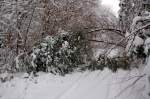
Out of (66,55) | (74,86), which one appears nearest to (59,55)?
(66,55)

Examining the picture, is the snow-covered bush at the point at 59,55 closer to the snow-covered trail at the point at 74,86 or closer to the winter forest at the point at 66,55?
the winter forest at the point at 66,55

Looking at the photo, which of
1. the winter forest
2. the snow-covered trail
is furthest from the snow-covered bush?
the snow-covered trail

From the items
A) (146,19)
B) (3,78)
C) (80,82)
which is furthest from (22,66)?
(146,19)

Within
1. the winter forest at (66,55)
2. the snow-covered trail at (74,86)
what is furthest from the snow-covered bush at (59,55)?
the snow-covered trail at (74,86)

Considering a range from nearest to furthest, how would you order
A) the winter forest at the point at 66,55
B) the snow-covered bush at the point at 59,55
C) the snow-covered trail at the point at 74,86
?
1. the winter forest at the point at 66,55
2. the snow-covered trail at the point at 74,86
3. the snow-covered bush at the point at 59,55

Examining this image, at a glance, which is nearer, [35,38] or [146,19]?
[146,19]

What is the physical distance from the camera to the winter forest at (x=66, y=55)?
4434mm

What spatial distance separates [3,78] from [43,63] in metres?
1.11

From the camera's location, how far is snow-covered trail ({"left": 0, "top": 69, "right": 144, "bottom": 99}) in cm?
466

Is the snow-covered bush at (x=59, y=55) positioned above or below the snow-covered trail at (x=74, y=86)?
above

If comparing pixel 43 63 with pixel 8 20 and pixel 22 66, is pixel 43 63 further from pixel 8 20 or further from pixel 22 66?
pixel 8 20

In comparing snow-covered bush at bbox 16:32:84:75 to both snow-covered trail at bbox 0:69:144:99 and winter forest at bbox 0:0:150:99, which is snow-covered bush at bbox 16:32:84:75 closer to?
winter forest at bbox 0:0:150:99

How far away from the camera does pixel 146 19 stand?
409 cm

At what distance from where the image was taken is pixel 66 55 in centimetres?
620
